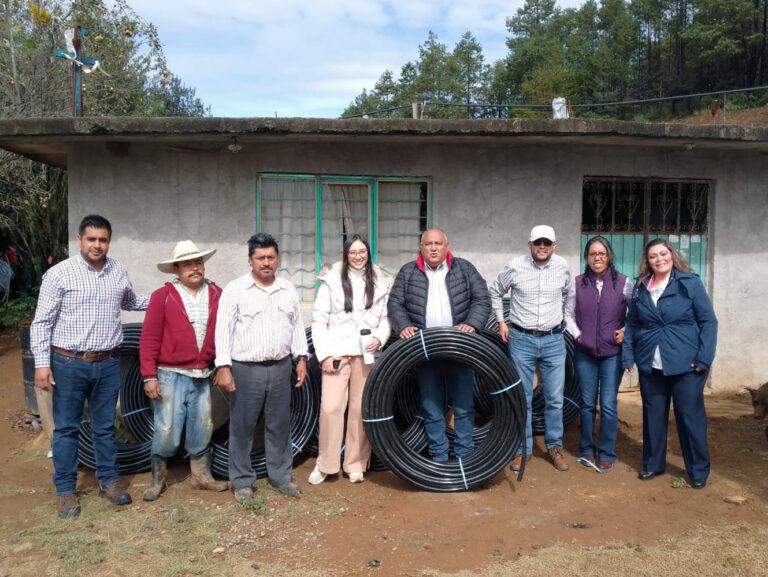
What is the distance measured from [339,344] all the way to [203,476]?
4.23ft

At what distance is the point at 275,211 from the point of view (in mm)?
5684

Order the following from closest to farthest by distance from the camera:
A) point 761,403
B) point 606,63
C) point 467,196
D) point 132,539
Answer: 1. point 132,539
2. point 761,403
3. point 467,196
4. point 606,63

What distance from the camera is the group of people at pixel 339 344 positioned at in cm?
393

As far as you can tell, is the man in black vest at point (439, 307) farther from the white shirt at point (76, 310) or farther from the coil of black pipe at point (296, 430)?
the white shirt at point (76, 310)

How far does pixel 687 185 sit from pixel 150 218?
17.2ft

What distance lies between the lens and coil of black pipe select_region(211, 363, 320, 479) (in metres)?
4.47

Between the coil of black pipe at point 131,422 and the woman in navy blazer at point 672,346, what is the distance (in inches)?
140

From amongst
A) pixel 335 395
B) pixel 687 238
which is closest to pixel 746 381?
pixel 687 238

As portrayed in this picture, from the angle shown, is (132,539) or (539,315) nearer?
(132,539)

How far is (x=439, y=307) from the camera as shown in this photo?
432 cm

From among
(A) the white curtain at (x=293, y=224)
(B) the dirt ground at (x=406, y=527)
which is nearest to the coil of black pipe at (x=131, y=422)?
(B) the dirt ground at (x=406, y=527)

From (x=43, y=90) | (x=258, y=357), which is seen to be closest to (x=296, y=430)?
(x=258, y=357)

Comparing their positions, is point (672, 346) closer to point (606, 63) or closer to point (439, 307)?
point (439, 307)

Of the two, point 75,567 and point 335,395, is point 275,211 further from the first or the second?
point 75,567
